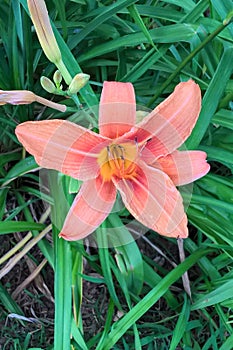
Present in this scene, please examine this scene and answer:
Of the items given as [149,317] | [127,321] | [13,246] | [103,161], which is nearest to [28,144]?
[103,161]

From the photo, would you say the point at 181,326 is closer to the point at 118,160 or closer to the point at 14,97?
the point at 118,160

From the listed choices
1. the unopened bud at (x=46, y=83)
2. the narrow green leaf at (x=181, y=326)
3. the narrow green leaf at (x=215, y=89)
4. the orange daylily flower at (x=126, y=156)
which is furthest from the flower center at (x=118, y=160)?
the narrow green leaf at (x=181, y=326)

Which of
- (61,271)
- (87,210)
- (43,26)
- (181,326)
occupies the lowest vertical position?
(181,326)

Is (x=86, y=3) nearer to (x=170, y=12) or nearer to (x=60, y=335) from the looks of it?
(x=170, y=12)

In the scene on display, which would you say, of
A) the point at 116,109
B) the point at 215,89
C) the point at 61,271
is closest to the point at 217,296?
Result: the point at 61,271

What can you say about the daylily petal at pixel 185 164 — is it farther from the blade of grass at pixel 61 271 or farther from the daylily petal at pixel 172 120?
the blade of grass at pixel 61 271

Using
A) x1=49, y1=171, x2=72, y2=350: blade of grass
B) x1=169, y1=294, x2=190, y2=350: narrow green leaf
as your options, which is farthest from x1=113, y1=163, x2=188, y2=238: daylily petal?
x1=169, y1=294, x2=190, y2=350: narrow green leaf
